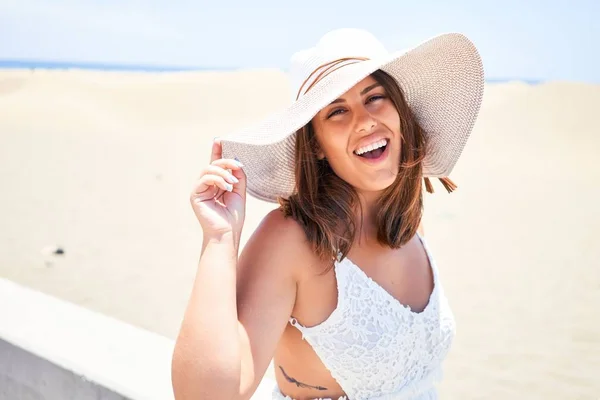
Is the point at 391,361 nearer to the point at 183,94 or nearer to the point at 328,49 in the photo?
the point at 328,49

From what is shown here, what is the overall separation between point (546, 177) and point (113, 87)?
80.2 feet

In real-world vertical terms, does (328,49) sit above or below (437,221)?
above

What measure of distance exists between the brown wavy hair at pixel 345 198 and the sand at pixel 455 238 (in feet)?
7.25

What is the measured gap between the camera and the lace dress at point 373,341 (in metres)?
1.49

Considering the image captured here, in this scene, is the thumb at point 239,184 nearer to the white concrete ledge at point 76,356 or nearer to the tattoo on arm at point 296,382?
the tattoo on arm at point 296,382

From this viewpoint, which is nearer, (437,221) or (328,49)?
(328,49)

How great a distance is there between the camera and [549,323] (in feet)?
14.9

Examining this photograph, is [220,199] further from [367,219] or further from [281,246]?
[367,219]

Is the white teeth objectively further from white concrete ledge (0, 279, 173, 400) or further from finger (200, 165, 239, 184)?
white concrete ledge (0, 279, 173, 400)

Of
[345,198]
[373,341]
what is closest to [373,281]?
[373,341]

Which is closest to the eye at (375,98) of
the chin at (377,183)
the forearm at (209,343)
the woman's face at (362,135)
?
the woman's face at (362,135)

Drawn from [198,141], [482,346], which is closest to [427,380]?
[482,346]

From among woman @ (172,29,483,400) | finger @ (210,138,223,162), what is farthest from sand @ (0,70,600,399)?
finger @ (210,138,223,162)

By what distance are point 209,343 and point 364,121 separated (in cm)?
79
